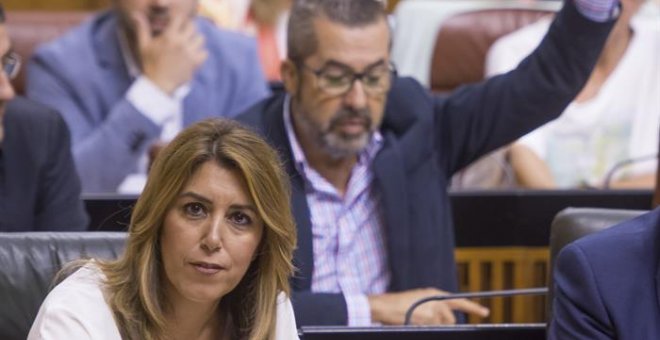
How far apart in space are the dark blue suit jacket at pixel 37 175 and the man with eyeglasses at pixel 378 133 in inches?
16.0

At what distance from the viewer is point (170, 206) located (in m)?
2.40

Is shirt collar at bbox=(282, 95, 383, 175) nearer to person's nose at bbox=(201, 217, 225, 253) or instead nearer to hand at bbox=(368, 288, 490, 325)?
hand at bbox=(368, 288, 490, 325)

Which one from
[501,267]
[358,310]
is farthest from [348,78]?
[501,267]

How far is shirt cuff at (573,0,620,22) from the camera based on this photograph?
3.30 metres

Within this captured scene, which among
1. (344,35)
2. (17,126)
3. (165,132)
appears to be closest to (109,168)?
(165,132)

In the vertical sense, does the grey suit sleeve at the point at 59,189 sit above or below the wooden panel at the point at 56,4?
above

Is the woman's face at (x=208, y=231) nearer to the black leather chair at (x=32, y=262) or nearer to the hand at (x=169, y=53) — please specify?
the black leather chair at (x=32, y=262)

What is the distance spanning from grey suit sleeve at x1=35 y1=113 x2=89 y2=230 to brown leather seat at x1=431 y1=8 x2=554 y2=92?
2.23 metres

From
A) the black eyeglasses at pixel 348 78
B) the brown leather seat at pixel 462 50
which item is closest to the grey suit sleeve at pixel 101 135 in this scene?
Result: the black eyeglasses at pixel 348 78

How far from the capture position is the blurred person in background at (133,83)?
4168mm

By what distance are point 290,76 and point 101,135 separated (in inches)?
32.7

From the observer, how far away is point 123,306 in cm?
240

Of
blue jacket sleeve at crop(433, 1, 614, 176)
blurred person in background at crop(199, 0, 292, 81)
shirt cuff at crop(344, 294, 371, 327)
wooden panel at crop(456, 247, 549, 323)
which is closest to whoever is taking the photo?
shirt cuff at crop(344, 294, 371, 327)

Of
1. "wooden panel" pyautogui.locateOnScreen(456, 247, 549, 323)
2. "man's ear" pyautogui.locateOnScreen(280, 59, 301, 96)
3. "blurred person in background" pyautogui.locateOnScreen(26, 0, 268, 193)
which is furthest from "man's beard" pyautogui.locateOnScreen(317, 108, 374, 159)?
"blurred person in background" pyautogui.locateOnScreen(26, 0, 268, 193)
